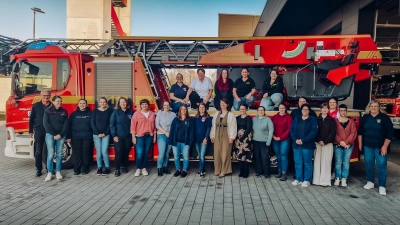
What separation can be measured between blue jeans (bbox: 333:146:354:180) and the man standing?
6.33m

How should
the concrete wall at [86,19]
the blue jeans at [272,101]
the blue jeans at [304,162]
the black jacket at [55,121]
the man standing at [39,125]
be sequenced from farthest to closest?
the concrete wall at [86,19], the blue jeans at [272,101], the man standing at [39,125], the black jacket at [55,121], the blue jeans at [304,162]

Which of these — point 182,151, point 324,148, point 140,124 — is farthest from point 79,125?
point 324,148

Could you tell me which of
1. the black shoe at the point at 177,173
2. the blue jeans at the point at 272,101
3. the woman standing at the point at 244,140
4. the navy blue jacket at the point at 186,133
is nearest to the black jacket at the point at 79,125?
the navy blue jacket at the point at 186,133

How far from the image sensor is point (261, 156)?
6660 mm

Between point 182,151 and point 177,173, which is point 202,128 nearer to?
point 182,151

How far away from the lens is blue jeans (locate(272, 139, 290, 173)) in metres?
6.50

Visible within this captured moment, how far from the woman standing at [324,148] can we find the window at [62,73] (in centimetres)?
580

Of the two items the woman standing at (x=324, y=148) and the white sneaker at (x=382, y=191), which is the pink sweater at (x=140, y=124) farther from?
the white sneaker at (x=382, y=191)

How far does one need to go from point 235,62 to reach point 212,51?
0.64m

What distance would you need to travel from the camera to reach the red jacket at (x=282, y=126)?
6417 mm

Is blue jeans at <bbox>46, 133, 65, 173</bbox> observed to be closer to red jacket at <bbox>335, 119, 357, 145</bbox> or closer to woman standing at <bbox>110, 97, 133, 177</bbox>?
woman standing at <bbox>110, 97, 133, 177</bbox>

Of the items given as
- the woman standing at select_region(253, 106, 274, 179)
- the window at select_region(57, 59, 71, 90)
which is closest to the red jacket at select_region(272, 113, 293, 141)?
the woman standing at select_region(253, 106, 274, 179)

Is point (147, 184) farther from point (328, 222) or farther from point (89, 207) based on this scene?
point (328, 222)

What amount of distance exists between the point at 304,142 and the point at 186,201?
2.70 metres
